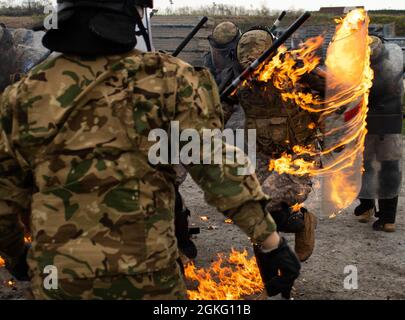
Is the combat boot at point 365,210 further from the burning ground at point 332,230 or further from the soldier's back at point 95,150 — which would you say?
the soldier's back at point 95,150

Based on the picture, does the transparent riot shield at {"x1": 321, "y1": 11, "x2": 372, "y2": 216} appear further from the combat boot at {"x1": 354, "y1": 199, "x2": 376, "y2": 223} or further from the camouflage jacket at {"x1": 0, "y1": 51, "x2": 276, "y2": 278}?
the camouflage jacket at {"x1": 0, "y1": 51, "x2": 276, "y2": 278}

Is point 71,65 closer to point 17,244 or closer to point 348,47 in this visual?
point 17,244

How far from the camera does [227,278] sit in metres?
4.14

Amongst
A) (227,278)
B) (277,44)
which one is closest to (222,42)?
(227,278)

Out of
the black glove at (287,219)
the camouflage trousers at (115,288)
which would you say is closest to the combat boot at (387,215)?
the black glove at (287,219)

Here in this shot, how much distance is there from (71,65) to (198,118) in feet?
1.44

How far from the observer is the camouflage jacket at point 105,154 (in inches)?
67.6

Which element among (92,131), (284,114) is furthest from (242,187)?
(284,114)

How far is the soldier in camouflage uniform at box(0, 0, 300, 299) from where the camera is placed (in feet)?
5.63

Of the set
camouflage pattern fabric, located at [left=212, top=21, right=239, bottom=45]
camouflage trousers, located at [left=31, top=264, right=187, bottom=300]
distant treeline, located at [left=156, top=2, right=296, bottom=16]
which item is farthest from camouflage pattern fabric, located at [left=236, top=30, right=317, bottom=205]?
distant treeline, located at [left=156, top=2, right=296, bottom=16]

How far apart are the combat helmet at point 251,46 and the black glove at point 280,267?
8.71ft

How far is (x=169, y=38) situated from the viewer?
19031mm

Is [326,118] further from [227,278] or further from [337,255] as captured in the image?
[227,278]
